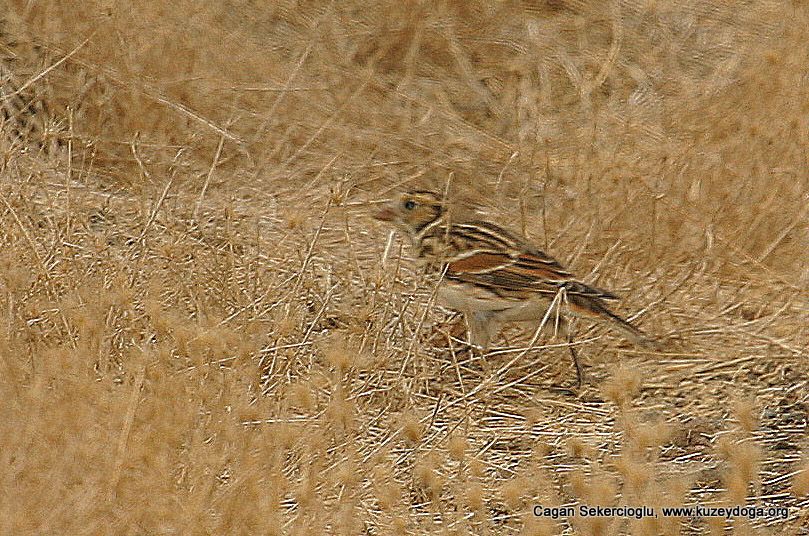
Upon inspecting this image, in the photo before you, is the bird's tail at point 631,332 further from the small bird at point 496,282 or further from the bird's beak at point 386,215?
the bird's beak at point 386,215

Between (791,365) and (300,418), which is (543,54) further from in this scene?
(300,418)

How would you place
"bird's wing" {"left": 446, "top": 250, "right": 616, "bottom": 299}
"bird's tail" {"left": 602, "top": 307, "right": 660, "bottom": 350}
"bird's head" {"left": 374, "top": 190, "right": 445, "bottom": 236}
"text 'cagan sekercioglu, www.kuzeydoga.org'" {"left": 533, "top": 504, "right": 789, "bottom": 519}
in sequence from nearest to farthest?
"text 'cagan sekercioglu, www.kuzeydoga.org'" {"left": 533, "top": 504, "right": 789, "bottom": 519} < "bird's wing" {"left": 446, "top": 250, "right": 616, "bottom": 299} < "bird's tail" {"left": 602, "top": 307, "right": 660, "bottom": 350} < "bird's head" {"left": 374, "top": 190, "right": 445, "bottom": 236}

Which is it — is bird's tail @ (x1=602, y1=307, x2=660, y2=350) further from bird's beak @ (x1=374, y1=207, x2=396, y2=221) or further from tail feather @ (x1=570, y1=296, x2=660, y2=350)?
bird's beak @ (x1=374, y1=207, x2=396, y2=221)

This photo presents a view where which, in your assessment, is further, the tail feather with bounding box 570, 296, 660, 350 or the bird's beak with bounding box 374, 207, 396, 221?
the bird's beak with bounding box 374, 207, 396, 221

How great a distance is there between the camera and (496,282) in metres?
4.59

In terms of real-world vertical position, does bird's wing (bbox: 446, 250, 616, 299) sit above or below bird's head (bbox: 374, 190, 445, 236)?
below

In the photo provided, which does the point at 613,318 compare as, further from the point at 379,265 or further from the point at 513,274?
the point at 379,265

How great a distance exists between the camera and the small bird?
4.58m

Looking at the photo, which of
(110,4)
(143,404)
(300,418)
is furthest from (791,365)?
(110,4)

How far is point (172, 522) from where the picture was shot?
10.2ft

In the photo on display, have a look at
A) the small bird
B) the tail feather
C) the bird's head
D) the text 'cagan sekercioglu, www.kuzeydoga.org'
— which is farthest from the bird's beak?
the text 'cagan sekercioglu, www.kuzeydoga.org'

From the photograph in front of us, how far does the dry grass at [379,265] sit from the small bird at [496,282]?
0.13 m

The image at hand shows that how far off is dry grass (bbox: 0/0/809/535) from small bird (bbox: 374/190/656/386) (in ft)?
0.43

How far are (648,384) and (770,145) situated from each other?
1.45 meters
